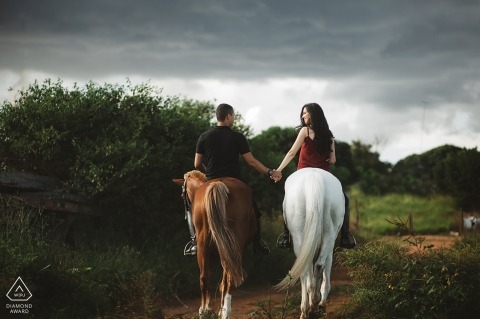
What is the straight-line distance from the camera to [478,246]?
906 centimetres

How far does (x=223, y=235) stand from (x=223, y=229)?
85mm

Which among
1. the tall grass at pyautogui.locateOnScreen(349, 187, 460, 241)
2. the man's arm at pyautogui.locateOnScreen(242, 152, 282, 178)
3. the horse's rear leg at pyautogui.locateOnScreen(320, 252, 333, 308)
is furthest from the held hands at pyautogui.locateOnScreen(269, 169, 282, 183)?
the tall grass at pyautogui.locateOnScreen(349, 187, 460, 241)

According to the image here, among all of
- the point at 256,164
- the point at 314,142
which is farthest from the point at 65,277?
the point at 314,142

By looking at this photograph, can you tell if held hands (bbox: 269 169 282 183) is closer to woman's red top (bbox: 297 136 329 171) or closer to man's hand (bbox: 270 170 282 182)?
man's hand (bbox: 270 170 282 182)

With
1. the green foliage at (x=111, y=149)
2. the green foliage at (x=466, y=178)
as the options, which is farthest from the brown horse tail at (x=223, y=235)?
the green foliage at (x=466, y=178)

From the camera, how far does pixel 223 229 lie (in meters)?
8.68

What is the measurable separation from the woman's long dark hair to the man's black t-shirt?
1.10 meters

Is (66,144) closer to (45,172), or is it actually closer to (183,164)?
(45,172)

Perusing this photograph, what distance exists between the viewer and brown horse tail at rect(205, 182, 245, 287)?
8.58 metres

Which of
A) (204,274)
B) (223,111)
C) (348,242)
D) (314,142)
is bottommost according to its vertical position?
(204,274)

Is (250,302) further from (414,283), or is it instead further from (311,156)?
(414,283)

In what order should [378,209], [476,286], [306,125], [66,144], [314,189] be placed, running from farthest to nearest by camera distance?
[378,209], [66,144], [306,125], [314,189], [476,286]

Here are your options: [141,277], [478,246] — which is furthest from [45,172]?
[478,246]

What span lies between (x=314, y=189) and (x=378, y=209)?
21.8m
